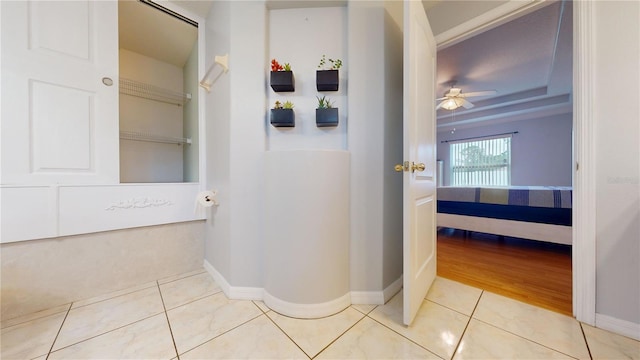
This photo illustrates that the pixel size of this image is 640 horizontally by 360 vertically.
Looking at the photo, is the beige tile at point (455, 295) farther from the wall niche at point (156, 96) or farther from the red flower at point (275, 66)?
the wall niche at point (156, 96)

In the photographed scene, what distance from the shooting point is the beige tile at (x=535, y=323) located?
1052mm

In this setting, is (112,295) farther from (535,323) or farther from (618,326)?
(618,326)

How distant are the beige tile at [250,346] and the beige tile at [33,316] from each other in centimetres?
104

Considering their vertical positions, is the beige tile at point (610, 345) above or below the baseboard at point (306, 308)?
below

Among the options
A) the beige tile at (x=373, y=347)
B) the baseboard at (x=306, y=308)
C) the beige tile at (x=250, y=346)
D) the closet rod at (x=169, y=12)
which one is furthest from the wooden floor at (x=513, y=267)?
the closet rod at (x=169, y=12)

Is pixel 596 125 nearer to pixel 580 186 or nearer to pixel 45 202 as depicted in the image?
pixel 580 186

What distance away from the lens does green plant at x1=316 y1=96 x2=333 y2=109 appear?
139cm

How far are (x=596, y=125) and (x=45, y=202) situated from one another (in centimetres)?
318

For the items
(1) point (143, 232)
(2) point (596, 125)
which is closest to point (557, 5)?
(2) point (596, 125)

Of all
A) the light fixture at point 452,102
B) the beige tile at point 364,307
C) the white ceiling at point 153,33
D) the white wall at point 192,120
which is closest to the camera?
the beige tile at point 364,307

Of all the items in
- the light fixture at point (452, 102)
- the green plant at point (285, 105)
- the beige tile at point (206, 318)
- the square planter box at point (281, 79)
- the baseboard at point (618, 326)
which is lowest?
the beige tile at point (206, 318)

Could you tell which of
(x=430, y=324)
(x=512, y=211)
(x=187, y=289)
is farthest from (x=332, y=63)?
(x=512, y=211)

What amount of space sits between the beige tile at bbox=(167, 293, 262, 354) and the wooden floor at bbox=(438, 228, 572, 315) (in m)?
1.61

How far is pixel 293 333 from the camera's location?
3.70 ft
